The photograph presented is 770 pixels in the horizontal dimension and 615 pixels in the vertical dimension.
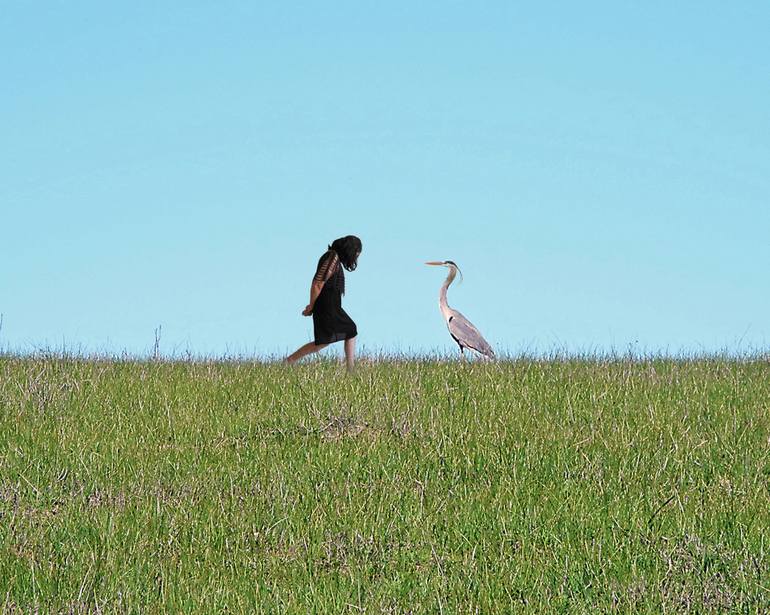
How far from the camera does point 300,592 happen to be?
591 cm

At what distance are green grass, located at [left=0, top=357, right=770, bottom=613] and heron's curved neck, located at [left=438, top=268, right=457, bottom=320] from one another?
9.13 ft

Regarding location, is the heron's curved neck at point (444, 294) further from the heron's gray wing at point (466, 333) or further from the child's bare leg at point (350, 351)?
the child's bare leg at point (350, 351)

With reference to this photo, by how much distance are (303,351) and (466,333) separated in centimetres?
254

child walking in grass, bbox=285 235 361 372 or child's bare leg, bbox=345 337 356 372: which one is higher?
child walking in grass, bbox=285 235 361 372

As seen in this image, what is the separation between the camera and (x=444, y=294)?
1562cm

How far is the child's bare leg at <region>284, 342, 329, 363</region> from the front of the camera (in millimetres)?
14113

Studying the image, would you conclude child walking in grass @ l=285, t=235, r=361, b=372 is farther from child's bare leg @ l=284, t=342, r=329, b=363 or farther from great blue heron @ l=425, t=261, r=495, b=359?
great blue heron @ l=425, t=261, r=495, b=359

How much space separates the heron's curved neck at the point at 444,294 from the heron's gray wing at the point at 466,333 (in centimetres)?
12

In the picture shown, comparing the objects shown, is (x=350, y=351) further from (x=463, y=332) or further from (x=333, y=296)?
(x=463, y=332)

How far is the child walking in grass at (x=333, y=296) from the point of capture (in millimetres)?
13727

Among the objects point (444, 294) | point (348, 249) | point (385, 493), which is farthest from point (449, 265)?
point (385, 493)

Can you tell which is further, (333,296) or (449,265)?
(449,265)

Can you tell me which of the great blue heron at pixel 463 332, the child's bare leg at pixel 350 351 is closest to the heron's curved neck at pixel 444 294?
the great blue heron at pixel 463 332

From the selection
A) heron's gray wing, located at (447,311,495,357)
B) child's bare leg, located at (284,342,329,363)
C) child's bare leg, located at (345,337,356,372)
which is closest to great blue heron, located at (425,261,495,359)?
heron's gray wing, located at (447,311,495,357)
